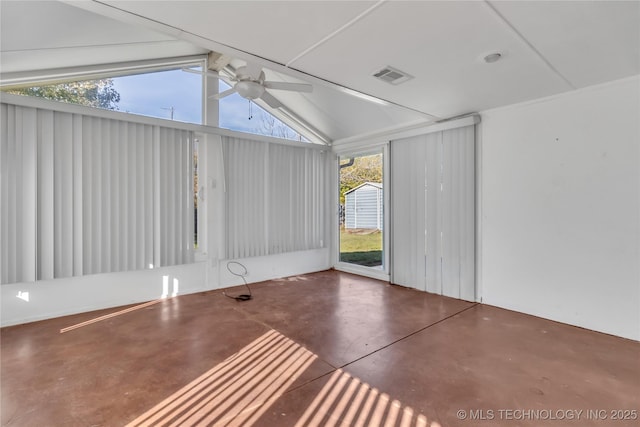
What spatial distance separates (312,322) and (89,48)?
3.86m

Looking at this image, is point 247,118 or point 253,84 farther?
point 247,118

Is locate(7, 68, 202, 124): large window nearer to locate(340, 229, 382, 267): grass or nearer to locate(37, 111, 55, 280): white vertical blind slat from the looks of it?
locate(37, 111, 55, 280): white vertical blind slat

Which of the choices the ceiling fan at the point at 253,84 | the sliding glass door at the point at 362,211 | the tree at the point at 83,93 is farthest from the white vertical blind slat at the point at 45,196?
the sliding glass door at the point at 362,211

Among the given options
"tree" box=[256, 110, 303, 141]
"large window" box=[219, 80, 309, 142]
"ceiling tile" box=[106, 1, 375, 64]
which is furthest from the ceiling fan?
"tree" box=[256, 110, 303, 141]

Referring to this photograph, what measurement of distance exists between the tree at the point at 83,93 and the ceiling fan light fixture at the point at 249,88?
181 centimetres

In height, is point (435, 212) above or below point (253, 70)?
below

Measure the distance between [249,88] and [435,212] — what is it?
9.76 ft

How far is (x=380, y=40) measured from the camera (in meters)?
2.18

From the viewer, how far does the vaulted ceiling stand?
185 cm

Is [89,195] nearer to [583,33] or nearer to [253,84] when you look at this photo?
[253,84]

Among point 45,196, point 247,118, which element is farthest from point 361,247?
point 45,196

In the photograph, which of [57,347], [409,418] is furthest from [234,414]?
[57,347]

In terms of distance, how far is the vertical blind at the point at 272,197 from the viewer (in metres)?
4.65

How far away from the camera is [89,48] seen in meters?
3.22
